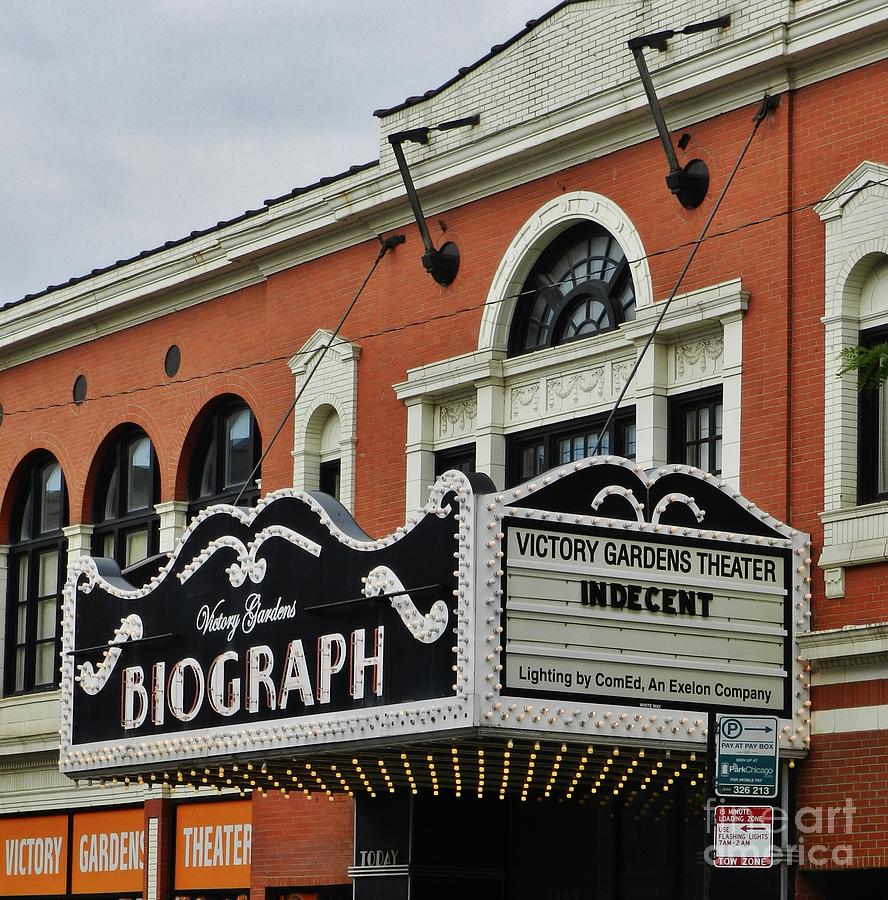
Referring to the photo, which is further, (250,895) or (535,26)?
(250,895)

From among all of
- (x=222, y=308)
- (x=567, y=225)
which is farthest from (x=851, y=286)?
(x=222, y=308)

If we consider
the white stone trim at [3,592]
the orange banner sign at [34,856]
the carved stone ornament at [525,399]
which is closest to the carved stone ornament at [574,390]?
the carved stone ornament at [525,399]

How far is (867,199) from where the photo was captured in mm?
19125

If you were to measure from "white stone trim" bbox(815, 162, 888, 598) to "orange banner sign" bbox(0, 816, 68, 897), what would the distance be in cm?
1465

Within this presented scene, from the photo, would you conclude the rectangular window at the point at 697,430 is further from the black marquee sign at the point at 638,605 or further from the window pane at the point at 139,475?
the window pane at the point at 139,475

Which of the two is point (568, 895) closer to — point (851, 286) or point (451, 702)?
point (451, 702)

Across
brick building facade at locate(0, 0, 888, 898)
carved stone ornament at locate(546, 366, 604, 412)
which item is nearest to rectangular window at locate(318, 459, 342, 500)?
brick building facade at locate(0, 0, 888, 898)

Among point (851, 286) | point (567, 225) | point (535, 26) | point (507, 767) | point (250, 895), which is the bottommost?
point (250, 895)

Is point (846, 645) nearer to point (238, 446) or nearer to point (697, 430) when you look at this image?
point (697, 430)

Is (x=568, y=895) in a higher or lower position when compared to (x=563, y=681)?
lower

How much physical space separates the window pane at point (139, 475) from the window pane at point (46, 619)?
7.49 feet

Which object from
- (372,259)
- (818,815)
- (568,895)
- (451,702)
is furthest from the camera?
(372,259)

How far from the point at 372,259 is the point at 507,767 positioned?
803 cm

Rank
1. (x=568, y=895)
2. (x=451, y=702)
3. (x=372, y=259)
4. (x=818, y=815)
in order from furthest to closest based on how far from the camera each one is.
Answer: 1. (x=372, y=259)
2. (x=568, y=895)
3. (x=818, y=815)
4. (x=451, y=702)
